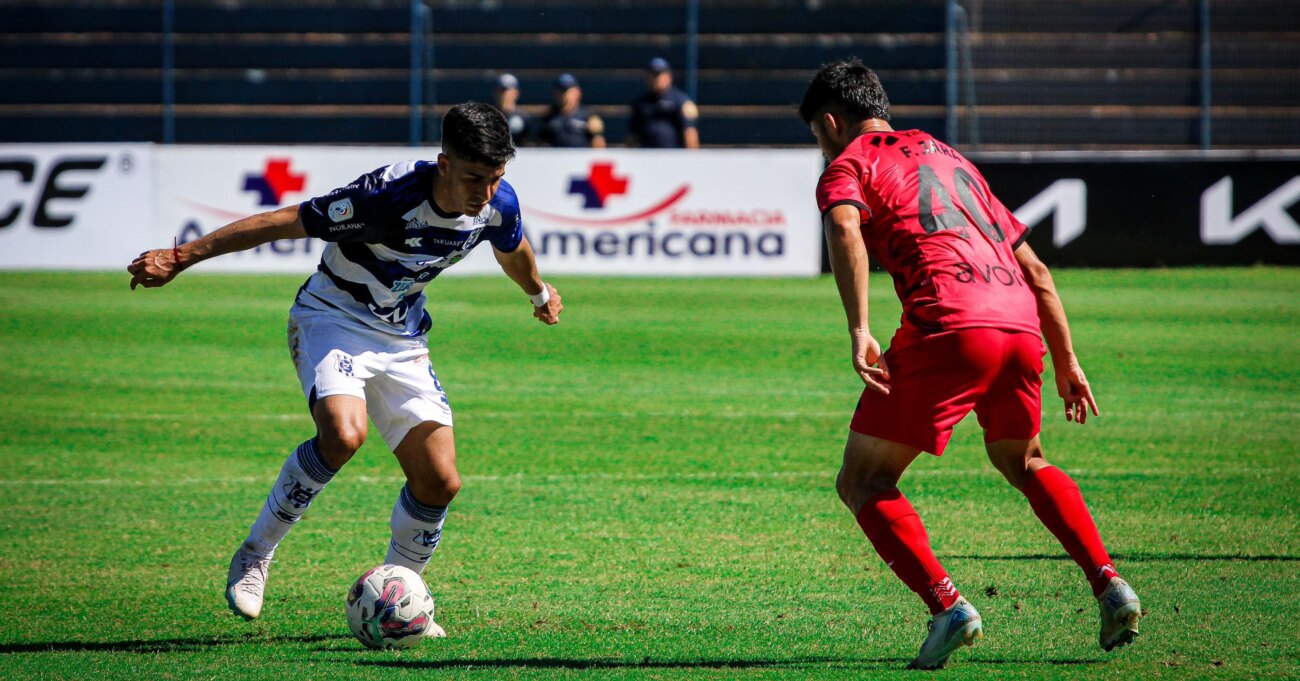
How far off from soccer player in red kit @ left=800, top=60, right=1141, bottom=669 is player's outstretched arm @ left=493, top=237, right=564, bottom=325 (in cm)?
147

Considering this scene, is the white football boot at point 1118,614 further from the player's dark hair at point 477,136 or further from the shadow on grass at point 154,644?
the shadow on grass at point 154,644

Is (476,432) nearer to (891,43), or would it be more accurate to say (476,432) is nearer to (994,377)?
(994,377)

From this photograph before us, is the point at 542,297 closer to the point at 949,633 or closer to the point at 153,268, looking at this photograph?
the point at 153,268

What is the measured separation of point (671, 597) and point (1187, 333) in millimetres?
10235

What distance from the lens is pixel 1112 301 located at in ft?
56.0

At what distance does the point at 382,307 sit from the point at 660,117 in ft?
48.8

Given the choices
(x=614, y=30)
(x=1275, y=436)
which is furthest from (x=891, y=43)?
(x=1275, y=436)

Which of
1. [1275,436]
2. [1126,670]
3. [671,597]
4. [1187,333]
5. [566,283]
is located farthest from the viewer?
[566,283]

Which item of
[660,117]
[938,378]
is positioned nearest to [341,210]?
[938,378]

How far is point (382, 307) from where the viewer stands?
19.6 ft

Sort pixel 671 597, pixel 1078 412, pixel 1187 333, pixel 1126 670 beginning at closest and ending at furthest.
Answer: pixel 1126 670, pixel 1078 412, pixel 671 597, pixel 1187 333

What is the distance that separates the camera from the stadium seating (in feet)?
78.6

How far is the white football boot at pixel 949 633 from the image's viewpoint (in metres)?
4.83

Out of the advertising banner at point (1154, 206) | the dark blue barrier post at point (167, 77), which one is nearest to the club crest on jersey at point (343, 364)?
the advertising banner at point (1154, 206)
